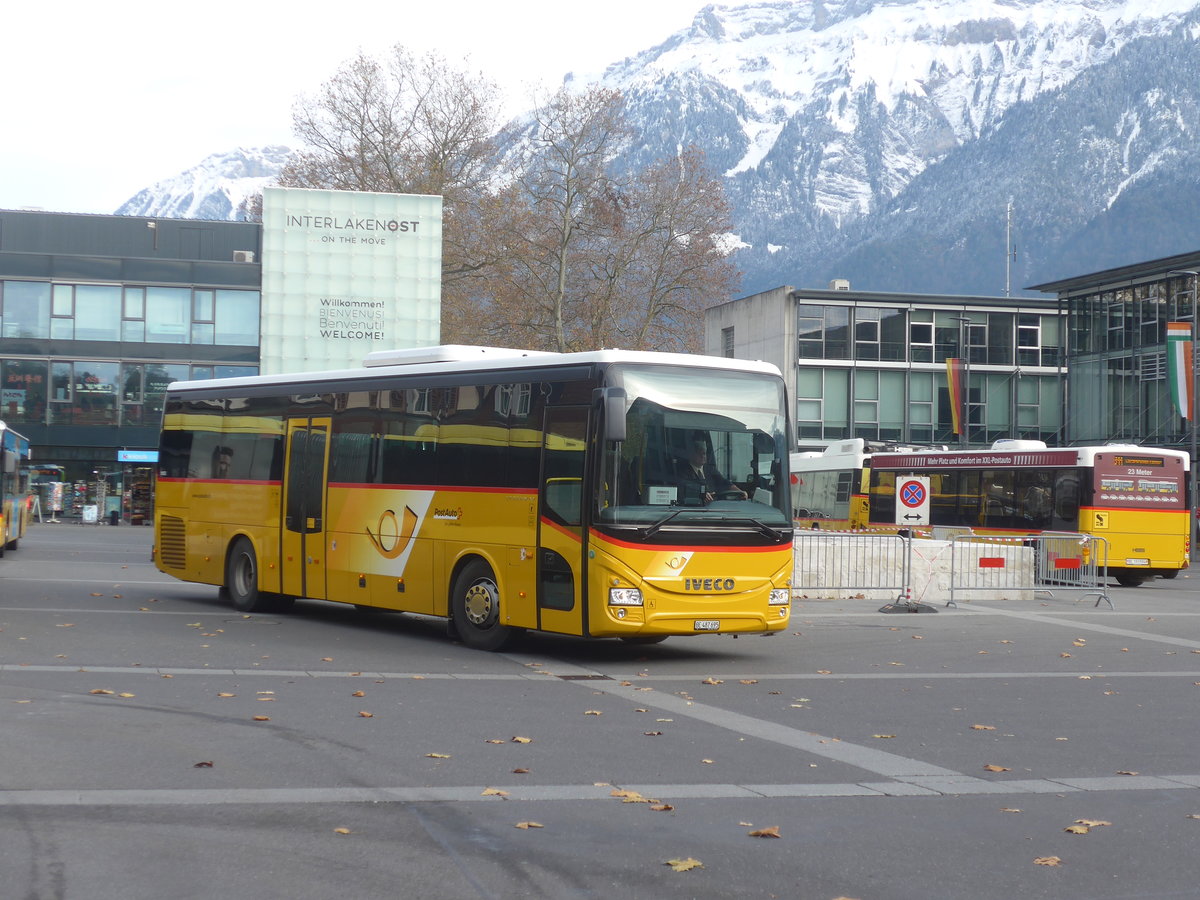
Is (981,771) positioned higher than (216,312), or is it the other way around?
(216,312)

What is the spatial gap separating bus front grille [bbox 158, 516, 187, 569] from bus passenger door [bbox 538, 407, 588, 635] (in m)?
8.14

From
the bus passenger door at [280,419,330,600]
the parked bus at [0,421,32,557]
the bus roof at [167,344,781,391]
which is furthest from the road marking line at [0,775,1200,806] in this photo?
the parked bus at [0,421,32,557]

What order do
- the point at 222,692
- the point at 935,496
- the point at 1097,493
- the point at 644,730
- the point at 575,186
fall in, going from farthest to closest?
the point at 575,186 < the point at 935,496 < the point at 1097,493 < the point at 222,692 < the point at 644,730

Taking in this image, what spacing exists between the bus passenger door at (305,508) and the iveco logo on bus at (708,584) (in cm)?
535

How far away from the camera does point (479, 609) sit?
15.6m

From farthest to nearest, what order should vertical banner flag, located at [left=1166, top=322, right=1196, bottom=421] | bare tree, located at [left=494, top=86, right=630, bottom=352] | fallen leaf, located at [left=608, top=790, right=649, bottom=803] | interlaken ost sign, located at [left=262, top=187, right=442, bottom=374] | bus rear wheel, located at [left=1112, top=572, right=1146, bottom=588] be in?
1. bare tree, located at [left=494, top=86, right=630, bottom=352]
2. vertical banner flag, located at [left=1166, top=322, right=1196, bottom=421]
3. interlaken ost sign, located at [left=262, top=187, right=442, bottom=374]
4. bus rear wheel, located at [left=1112, top=572, right=1146, bottom=588]
5. fallen leaf, located at [left=608, top=790, right=649, bottom=803]

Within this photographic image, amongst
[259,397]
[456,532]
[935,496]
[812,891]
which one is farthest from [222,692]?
[935,496]

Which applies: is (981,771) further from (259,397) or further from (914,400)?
(914,400)

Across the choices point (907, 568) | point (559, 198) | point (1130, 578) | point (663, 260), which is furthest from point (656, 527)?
point (663, 260)

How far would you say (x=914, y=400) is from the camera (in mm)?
71562

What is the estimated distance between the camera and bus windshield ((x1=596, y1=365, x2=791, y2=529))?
14.2 m

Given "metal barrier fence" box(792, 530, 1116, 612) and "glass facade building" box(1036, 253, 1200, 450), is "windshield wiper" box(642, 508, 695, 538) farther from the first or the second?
"glass facade building" box(1036, 253, 1200, 450)

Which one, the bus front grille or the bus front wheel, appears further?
the bus front grille

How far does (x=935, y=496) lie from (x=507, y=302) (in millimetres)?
24163
